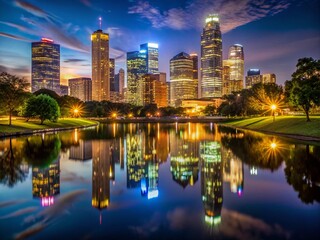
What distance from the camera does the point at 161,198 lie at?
1430cm

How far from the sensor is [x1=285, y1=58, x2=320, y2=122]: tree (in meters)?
49.8

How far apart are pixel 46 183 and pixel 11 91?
56.0 meters

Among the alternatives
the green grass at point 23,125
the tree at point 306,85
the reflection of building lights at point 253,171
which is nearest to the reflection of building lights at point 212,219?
the reflection of building lights at point 253,171

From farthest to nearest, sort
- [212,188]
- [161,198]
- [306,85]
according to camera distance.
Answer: [306,85], [212,188], [161,198]

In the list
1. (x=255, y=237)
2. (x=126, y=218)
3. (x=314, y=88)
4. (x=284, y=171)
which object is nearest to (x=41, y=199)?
(x=126, y=218)

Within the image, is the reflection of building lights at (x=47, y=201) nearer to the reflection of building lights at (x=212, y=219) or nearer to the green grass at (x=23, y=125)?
the reflection of building lights at (x=212, y=219)

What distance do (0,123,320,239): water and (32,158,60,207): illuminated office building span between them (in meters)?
0.05

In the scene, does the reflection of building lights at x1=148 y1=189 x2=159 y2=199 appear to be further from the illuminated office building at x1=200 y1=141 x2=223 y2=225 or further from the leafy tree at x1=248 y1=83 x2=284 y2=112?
the leafy tree at x1=248 y1=83 x2=284 y2=112

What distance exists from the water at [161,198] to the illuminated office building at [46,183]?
5 cm

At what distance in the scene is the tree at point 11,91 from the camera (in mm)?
65000

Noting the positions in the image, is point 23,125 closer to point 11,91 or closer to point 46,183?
point 11,91

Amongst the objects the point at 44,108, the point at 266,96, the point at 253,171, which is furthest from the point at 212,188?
the point at 266,96

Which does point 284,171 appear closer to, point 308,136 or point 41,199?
point 41,199

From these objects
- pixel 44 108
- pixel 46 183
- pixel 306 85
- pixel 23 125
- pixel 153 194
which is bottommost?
pixel 153 194
